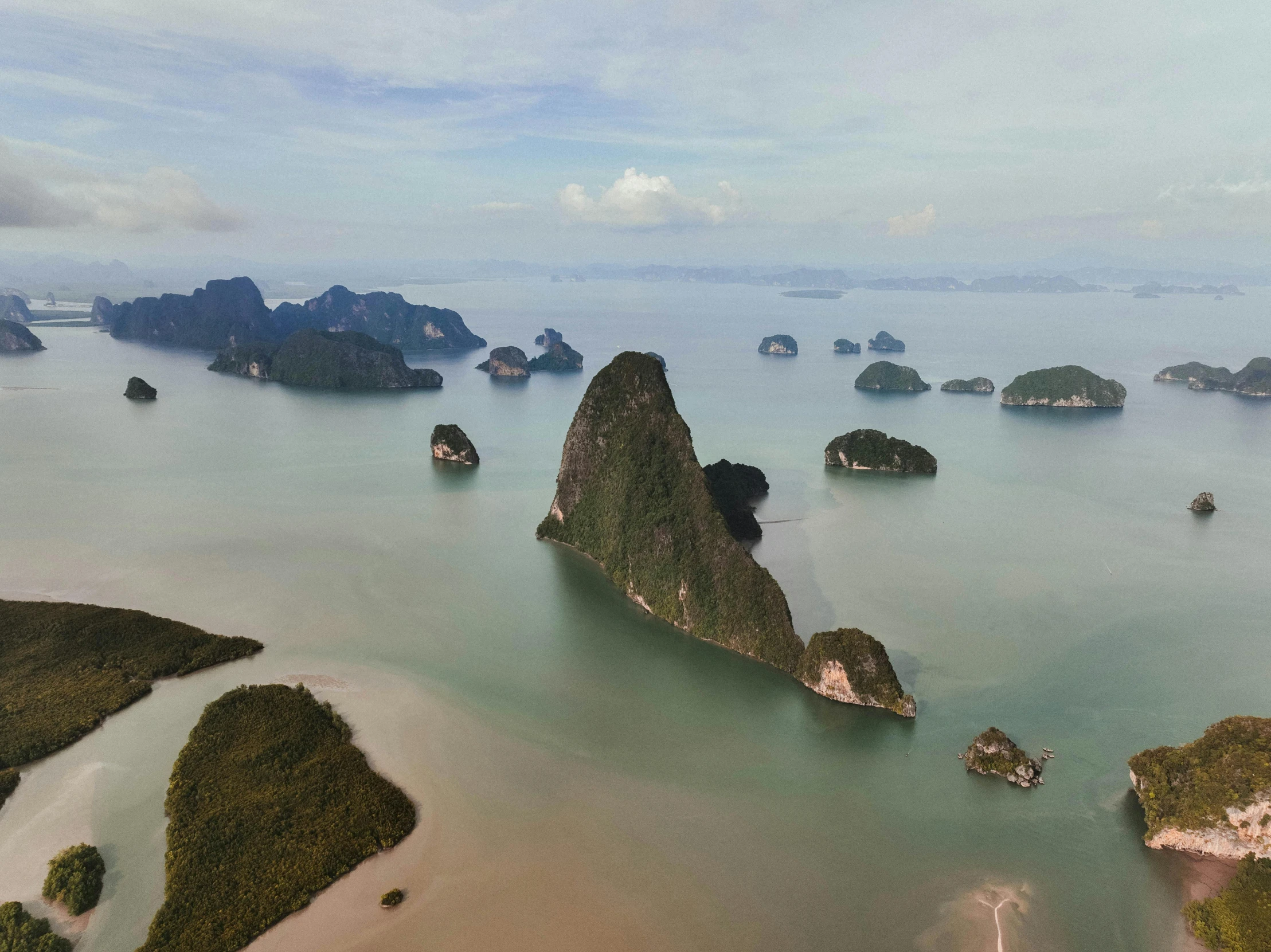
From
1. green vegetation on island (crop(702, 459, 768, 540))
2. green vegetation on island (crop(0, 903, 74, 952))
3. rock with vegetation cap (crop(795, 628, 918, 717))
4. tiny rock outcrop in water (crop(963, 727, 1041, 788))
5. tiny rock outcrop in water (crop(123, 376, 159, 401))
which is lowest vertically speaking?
green vegetation on island (crop(0, 903, 74, 952))

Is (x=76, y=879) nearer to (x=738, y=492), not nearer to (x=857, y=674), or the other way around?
(x=857, y=674)

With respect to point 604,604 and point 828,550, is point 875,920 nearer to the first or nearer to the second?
point 604,604

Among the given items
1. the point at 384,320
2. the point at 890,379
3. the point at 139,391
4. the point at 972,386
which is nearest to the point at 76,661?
the point at 139,391

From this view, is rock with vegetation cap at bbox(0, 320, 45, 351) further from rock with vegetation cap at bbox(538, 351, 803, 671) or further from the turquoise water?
rock with vegetation cap at bbox(538, 351, 803, 671)

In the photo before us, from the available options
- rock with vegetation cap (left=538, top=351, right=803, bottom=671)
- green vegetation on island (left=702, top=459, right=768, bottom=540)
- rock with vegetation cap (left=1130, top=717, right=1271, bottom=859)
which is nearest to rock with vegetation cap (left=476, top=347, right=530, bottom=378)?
green vegetation on island (left=702, top=459, right=768, bottom=540)

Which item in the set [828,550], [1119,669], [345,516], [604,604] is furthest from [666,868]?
[345,516]
